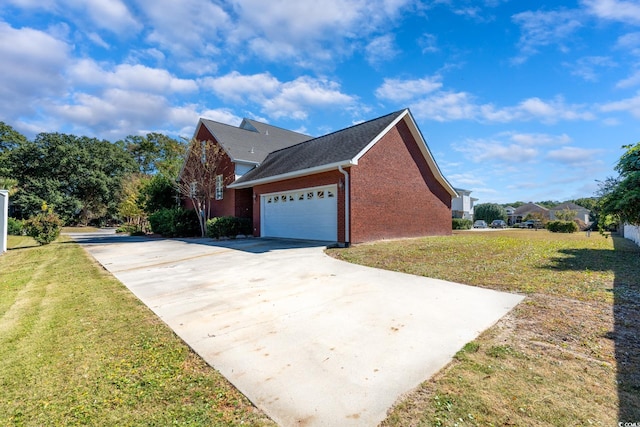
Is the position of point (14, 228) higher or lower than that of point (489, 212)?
lower

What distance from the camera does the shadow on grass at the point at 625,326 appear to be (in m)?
2.24

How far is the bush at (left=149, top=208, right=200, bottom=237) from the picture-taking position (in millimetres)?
19312

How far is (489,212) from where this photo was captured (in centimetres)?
5266

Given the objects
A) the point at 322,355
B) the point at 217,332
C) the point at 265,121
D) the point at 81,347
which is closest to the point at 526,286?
the point at 322,355

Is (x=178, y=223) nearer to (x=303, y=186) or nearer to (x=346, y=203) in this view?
(x=303, y=186)

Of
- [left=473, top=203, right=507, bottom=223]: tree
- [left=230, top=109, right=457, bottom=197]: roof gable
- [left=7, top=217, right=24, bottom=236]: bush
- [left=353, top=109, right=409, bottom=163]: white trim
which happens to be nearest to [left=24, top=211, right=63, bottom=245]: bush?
[left=230, top=109, right=457, bottom=197]: roof gable

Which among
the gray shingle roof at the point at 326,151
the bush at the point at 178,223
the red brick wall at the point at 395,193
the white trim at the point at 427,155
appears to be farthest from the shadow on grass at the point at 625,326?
the bush at the point at 178,223

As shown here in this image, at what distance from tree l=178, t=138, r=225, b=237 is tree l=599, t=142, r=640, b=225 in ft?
60.1

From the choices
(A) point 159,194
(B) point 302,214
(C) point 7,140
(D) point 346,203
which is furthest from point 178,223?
(C) point 7,140

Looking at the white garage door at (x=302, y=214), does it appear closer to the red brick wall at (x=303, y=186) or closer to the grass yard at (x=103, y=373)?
the red brick wall at (x=303, y=186)

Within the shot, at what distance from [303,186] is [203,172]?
8530mm

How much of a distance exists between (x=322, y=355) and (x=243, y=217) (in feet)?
53.1

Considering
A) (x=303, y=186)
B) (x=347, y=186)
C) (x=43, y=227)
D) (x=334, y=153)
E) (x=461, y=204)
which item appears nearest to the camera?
(x=347, y=186)

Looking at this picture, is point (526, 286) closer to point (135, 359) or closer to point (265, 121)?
point (135, 359)
